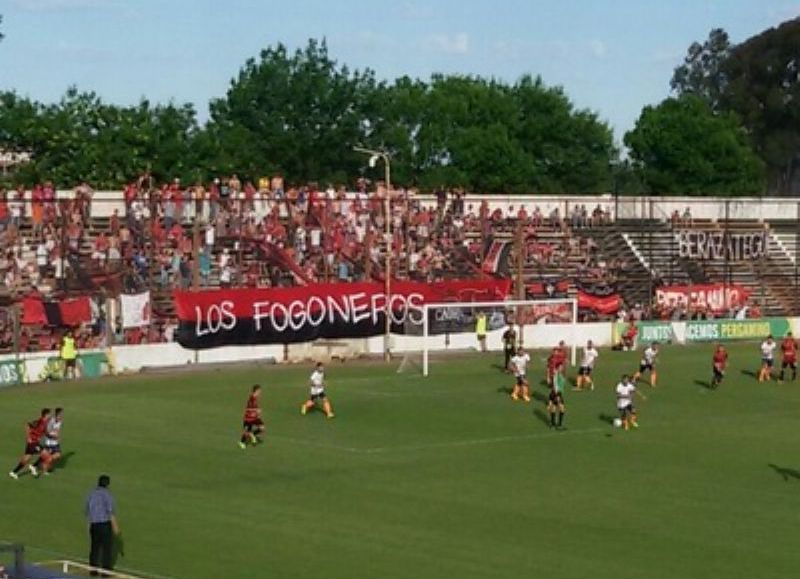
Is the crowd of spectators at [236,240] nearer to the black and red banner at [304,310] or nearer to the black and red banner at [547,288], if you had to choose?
the black and red banner at [547,288]

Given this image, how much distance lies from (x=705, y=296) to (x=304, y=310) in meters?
22.4

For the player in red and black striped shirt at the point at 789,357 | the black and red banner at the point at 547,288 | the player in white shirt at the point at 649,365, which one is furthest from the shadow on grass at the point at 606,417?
the black and red banner at the point at 547,288

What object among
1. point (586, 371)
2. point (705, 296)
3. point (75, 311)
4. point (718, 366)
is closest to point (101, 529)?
point (586, 371)

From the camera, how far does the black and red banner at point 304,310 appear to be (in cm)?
6669

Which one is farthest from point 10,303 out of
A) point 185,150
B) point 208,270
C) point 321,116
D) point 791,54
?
point 791,54

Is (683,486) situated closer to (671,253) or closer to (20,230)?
(20,230)

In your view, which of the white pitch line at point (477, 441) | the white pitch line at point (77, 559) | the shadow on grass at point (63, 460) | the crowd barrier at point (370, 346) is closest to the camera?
the white pitch line at point (77, 559)

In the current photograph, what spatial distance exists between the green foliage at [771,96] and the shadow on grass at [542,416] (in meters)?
95.0

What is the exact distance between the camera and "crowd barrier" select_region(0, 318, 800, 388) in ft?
202

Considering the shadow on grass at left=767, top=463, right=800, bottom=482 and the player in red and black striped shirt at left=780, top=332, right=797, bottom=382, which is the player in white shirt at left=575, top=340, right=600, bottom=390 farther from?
the shadow on grass at left=767, top=463, right=800, bottom=482

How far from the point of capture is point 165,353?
65.6 m

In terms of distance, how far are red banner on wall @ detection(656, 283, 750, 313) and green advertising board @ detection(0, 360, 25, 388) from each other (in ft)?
106

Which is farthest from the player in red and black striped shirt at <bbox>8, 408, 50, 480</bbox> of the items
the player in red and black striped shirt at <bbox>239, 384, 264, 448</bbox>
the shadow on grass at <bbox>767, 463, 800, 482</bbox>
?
the shadow on grass at <bbox>767, 463, 800, 482</bbox>

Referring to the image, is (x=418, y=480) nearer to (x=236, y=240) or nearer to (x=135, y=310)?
(x=135, y=310)
